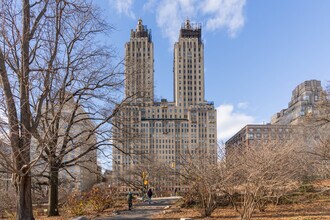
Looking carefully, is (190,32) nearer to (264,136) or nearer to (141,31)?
(141,31)

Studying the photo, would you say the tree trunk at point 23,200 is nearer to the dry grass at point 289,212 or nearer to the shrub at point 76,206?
the shrub at point 76,206

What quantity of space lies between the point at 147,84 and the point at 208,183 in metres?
6.25

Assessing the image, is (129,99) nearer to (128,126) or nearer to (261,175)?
(128,126)

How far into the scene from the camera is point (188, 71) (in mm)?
132250

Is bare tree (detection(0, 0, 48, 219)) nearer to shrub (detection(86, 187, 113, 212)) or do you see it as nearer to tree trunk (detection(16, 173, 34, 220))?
tree trunk (detection(16, 173, 34, 220))

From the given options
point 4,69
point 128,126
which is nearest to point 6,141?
point 4,69

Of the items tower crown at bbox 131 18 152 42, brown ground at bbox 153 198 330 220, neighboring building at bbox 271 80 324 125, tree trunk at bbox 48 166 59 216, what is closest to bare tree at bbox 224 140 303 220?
brown ground at bbox 153 198 330 220

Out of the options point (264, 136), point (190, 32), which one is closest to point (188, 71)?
point (190, 32)

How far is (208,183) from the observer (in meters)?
15.7

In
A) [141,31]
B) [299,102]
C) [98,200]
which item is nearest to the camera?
[98,200]

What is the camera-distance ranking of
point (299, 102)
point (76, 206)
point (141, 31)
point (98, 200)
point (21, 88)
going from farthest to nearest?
point (141, 31)
point (299, 102)
point (98, 200)
point (76, 206)
point (21, 88)

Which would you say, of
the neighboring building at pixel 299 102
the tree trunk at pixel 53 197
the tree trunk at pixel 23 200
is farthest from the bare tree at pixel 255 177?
the neighboring building at pixel 299 102

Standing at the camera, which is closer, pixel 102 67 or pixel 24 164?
pixel 24 164

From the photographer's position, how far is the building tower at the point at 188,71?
12975 centimetres
